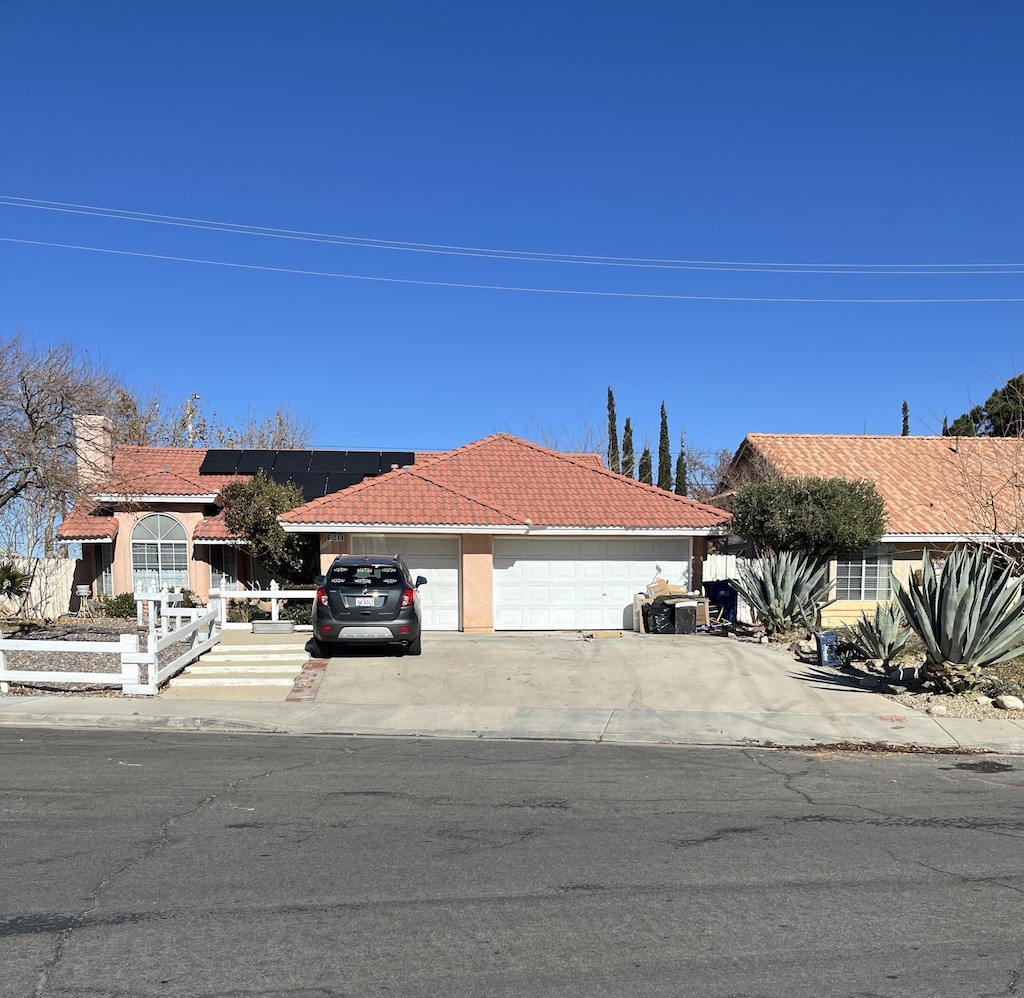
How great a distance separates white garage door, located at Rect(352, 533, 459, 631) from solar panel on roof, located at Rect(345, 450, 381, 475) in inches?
295

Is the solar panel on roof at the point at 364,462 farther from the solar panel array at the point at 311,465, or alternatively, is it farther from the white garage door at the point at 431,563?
the white garage door at the point at 431,563

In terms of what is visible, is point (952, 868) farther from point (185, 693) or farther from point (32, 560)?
point (32, 560)

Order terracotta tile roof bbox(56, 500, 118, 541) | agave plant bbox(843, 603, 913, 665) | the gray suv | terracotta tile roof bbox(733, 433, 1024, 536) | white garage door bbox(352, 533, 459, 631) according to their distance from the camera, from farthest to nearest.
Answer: terracotta tile roof bbox(56, 500, 118, 541), terracotta tile roof bbox(733, 433, 1024, 536), white garage door bbox(352, 533, 459, 631), the gray suv, agave plant bbox(843, 603, 913, 665)

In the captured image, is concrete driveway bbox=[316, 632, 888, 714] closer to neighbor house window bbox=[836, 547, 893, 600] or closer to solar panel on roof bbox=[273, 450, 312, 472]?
neighbor house window bbox=[836, 547, 893, 600]

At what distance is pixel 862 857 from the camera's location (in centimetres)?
632

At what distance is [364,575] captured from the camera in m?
15.7

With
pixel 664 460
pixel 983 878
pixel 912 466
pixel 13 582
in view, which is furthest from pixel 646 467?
pixel 983 878

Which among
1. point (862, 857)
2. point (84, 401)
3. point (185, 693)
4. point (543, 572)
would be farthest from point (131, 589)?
point (862, 857)

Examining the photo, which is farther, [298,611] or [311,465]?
[311,465]

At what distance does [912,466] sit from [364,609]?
61.6 feet

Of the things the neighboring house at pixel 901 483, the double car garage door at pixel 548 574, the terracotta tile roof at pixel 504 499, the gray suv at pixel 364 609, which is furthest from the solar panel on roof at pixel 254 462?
the neighboring house at pixel 901 483

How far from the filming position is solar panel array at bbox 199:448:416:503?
1059 inches

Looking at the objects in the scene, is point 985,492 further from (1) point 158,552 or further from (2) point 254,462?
(1) point 158,552

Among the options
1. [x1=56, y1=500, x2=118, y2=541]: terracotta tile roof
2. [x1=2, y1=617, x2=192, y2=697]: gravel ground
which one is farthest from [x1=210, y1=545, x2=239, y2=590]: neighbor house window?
[x1=2, y1=617, x2=192, y2=697]: gravel ground
